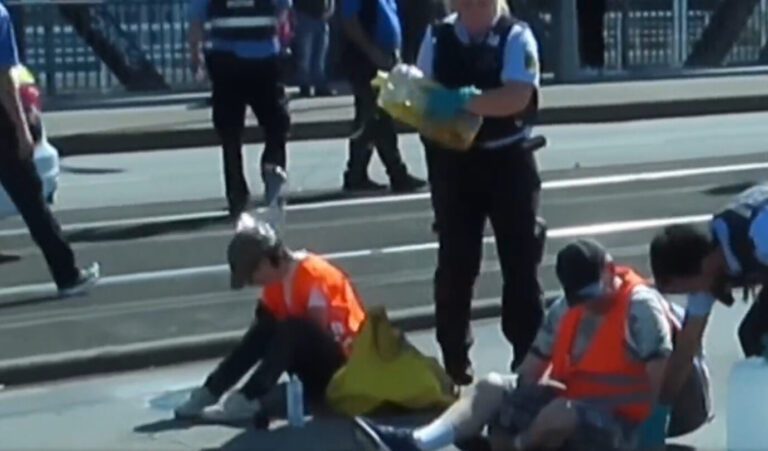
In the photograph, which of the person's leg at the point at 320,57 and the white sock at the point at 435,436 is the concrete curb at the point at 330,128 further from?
the white sock at the point at 435,436

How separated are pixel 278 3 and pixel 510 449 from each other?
7.06 metres

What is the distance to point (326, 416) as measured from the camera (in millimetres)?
9070

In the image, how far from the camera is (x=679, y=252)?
764 centimetres

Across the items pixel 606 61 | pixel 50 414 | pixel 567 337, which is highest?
pixel 567 337

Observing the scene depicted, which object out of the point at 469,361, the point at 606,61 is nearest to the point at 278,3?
the point at 469,361

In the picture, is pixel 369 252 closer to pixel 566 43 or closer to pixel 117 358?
pixel 117 358

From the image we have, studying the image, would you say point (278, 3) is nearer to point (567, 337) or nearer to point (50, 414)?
point (50, 414)

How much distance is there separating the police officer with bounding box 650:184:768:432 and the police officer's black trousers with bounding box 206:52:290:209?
6.93 meters

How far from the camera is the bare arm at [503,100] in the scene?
347 inches

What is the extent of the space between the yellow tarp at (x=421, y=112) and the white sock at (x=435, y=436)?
130cm

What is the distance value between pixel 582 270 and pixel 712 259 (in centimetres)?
57

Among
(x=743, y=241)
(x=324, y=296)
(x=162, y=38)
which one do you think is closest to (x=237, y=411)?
(x=324, y=296)

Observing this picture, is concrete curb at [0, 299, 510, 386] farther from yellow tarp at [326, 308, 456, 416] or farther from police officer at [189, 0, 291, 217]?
police officer at [189, 0, 291, 217]

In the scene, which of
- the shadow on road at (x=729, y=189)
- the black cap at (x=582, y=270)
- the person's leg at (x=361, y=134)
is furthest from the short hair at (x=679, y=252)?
the shadow on road at (x=729, y=189)
